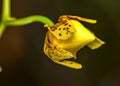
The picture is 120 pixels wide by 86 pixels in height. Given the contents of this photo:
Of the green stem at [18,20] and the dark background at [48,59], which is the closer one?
the green stem at [18,20]

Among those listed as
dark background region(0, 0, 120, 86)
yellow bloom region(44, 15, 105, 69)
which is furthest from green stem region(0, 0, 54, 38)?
dark background region(0, 0, 120, 86)

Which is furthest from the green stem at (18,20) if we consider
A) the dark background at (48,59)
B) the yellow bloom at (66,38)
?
the dark background at (48,59)

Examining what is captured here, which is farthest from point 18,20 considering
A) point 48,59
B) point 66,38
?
point 48,59

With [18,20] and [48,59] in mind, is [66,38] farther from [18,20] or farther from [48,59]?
[48,59]

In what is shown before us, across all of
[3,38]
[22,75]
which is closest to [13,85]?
[22,75]

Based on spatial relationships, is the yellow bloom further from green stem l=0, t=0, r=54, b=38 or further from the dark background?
the dark background

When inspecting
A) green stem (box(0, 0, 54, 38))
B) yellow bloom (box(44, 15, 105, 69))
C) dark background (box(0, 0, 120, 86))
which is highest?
green stem (box(0, 0, 54, 38))

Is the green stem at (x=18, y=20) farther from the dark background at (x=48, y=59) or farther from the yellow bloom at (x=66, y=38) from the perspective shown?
the dark background at (x=48, y=59)

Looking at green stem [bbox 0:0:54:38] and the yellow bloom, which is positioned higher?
green stem [bbox 0:0:54:38]
